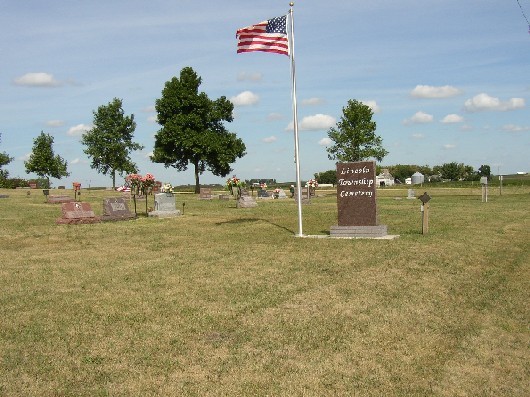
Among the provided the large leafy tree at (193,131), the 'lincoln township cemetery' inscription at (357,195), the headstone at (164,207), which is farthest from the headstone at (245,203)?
the large leafy tree at (193,131)

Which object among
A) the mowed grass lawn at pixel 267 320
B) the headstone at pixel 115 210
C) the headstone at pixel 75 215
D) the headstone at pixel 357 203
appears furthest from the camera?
the headstone at pixel 115 210

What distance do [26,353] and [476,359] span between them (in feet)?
16.6

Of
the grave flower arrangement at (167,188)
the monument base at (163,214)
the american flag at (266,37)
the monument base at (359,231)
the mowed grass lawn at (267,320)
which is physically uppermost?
the american flag at (266,37)

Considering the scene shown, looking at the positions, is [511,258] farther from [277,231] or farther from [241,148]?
[241,148]

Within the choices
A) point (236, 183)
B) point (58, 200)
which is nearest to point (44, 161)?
point (58, 200)

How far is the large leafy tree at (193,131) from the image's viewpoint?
52938 mm

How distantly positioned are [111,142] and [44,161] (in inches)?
332

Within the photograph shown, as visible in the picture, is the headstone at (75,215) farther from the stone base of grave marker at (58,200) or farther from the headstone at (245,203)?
the stone base of grave marker at (58,200)

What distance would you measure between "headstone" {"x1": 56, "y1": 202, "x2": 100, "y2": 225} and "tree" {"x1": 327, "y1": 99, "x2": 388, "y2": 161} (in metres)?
34.9

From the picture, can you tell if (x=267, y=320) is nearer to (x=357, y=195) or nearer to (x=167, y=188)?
(x=357, y=195)

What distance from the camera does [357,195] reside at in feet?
51.2

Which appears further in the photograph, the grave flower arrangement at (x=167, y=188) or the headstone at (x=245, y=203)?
the headstone at (x=245, y=203)

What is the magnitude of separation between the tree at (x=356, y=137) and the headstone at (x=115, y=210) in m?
33.1

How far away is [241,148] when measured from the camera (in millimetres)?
55156
